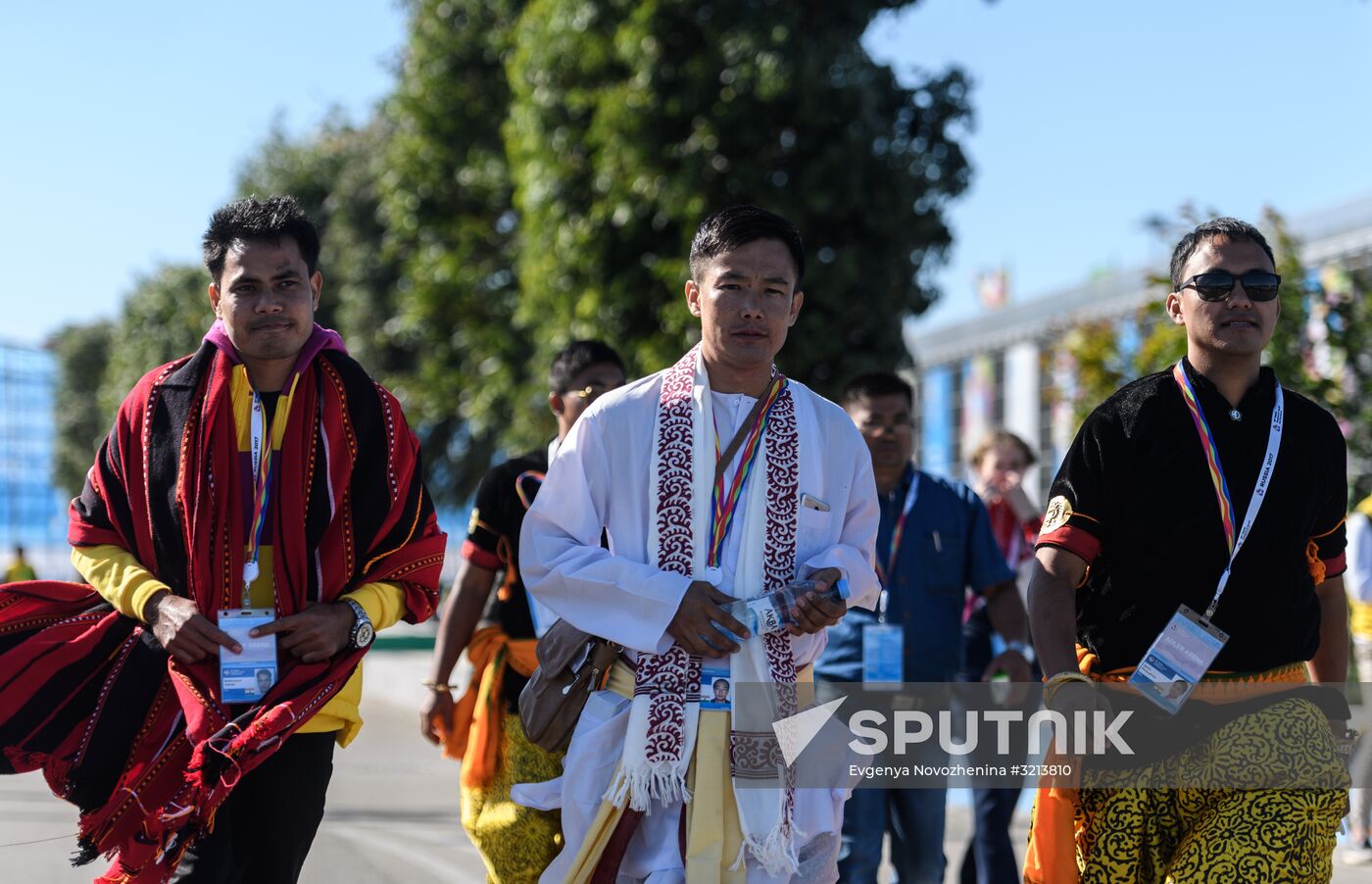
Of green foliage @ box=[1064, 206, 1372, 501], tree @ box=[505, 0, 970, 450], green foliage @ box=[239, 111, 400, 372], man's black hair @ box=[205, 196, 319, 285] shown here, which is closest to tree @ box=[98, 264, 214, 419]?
green foliage @ box=[239, 111, 400, 372]

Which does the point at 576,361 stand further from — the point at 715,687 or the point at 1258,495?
the point at 1258,495

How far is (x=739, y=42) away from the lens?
17.6 m

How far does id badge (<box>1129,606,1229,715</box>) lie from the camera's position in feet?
13.5

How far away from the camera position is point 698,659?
405 centimetres

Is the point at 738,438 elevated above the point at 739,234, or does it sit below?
below

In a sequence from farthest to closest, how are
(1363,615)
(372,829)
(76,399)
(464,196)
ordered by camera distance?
(76,399)
(464,196)
(1363,615)
(372,829)

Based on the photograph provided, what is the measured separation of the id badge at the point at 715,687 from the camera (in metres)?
4.04

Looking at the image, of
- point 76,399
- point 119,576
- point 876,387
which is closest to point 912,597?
point 876,387

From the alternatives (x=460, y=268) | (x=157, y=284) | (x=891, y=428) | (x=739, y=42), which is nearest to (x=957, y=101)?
(x=739, y=42)

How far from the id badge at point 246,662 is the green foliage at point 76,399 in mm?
58138

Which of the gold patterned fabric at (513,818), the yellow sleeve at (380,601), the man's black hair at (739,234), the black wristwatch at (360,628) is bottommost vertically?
the gold patterned fabric at (513,818)

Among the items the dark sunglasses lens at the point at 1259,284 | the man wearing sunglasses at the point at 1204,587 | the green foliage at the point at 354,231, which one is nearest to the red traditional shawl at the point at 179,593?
the man wearing sunglasses at the point at 1204,587

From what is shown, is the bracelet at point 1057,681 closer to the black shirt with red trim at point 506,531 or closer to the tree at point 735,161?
the black shirt with red trim at point 506,531

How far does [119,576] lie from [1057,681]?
239 cm
